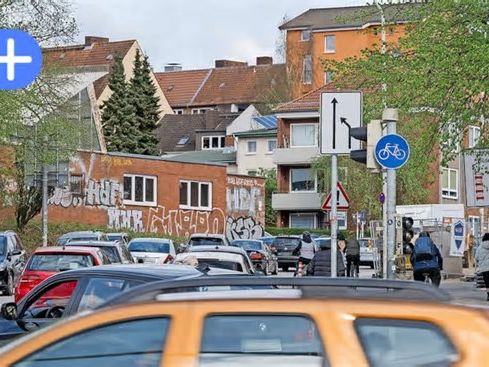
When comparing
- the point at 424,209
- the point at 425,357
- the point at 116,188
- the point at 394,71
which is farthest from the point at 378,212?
the point at 425,357

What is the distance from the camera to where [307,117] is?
8331 cm

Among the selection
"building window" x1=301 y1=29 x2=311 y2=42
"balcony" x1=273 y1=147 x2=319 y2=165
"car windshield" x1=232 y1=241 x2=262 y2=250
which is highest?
"building window" x1=301 y1=29 x2=311 y2=42

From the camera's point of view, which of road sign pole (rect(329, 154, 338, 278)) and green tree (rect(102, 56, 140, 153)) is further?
green tree (rect(102, 56, 140, 153))

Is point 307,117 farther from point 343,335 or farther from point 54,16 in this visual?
point 343,335

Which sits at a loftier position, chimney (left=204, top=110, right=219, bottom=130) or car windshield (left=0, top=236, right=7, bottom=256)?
chimney (left=204, top=110, right=219, bottom=130)

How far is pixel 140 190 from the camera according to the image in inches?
2584

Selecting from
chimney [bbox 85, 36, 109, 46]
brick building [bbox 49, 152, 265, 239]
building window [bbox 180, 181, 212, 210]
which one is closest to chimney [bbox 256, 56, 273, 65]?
chimney [bbox 85, 36, 109, 46]

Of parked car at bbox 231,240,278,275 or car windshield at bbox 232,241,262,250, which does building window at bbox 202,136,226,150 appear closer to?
parked car at bbox 231,240,278,275

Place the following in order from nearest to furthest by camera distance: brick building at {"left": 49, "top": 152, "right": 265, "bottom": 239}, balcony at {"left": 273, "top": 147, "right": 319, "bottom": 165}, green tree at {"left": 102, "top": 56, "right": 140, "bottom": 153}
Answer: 1. brick building at {"left": 49, "top": 152, "right": 265, "bottom": 239}
2. balcony at {"left": 273, "top": 147, "right": 319, "bottom": 165}
3. green tree at {"left": 102, "top": 56, "right": 140, "bottom": 153}

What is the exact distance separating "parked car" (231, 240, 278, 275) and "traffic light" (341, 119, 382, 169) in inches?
1074

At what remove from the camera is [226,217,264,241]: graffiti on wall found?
72375mm

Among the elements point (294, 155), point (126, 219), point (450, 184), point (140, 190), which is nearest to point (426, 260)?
point (126, 219)

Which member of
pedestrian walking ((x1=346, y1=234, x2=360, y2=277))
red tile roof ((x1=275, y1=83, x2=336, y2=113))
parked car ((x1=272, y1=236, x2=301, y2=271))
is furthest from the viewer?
red tile roof ((x1=275, y1=83, x2=336, y2=113))

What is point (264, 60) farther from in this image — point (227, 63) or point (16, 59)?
point (16, 59)
